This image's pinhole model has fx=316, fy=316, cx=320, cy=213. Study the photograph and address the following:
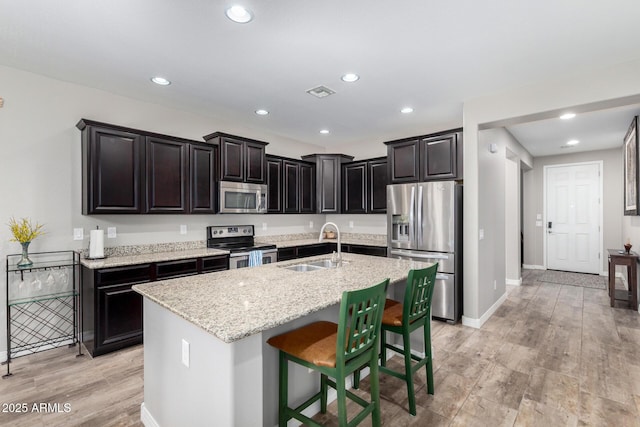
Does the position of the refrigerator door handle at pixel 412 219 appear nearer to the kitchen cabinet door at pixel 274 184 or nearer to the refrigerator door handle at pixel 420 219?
the refrigerator door handle at pixel 420 219

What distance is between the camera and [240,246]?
449 centimetres

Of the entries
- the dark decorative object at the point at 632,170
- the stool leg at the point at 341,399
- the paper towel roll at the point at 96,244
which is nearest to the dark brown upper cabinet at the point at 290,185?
the paper towel roll at the point at 96,244

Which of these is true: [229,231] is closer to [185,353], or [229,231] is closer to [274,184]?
[274,184]

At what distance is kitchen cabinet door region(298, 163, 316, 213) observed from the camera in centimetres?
537

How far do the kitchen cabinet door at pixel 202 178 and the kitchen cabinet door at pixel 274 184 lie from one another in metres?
0.94

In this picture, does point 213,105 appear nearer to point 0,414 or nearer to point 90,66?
point 90,66

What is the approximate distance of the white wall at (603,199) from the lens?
20.1 feet

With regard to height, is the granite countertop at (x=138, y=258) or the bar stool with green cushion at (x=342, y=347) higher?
the granite countertop at (x=138, y=258)

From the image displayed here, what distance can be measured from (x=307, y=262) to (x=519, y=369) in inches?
81.1

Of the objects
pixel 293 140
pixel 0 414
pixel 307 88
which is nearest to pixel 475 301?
pixel 307 88

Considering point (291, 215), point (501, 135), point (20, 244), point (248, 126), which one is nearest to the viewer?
point (20, 244)

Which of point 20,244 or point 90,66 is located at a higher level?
point 90,66

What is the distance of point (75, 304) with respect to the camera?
322 centimetres

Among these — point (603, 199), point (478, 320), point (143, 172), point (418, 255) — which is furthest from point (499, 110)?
point (603, 199)
